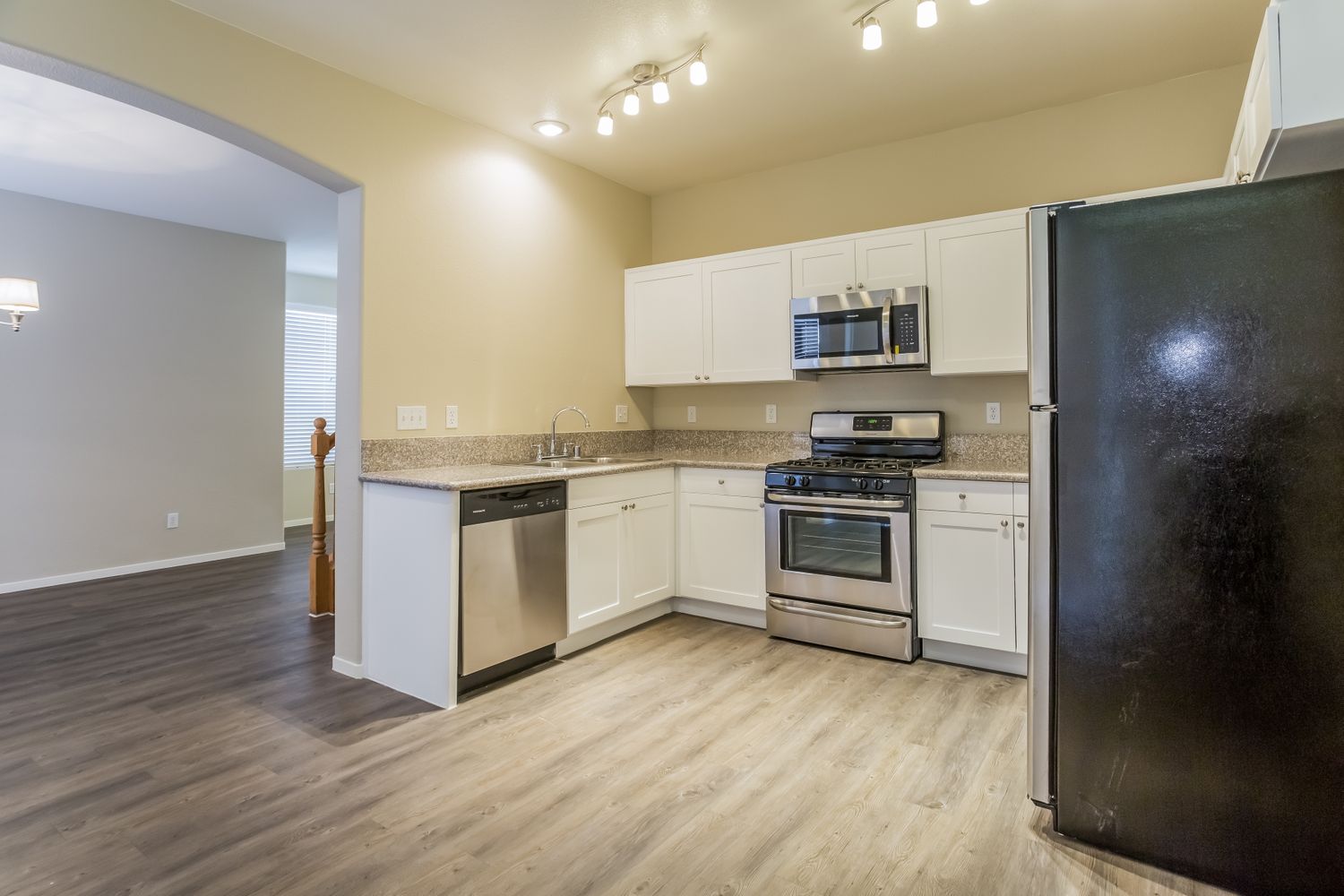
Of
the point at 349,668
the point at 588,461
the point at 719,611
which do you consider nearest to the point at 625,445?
the point at 588,461

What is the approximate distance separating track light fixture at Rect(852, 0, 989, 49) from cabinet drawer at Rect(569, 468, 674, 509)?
212cm

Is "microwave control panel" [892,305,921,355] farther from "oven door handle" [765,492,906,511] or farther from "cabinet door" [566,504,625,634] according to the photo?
"cabinet door" [566,504,625,634]

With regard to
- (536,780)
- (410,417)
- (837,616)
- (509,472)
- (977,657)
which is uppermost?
(410,417)

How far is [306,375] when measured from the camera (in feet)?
23.0

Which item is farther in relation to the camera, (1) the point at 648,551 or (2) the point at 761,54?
(1) the point at 648,551

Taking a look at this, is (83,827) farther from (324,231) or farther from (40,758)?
(324,231)

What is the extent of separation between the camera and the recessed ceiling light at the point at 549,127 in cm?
353

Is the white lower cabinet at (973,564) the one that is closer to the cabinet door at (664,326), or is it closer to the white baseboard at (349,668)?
the cabinet door at (664,326)

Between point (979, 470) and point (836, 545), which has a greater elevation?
point (979, 470)

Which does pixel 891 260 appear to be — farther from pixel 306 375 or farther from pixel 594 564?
pixel 306 375

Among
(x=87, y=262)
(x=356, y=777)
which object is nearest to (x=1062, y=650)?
(x=356, y=777)

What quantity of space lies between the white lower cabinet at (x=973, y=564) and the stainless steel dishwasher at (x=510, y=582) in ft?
5.48

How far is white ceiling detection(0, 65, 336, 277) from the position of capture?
11.0 feet

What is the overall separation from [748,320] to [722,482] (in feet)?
3.14
